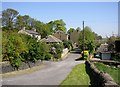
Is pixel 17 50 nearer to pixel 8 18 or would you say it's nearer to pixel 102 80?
pixel 102 80

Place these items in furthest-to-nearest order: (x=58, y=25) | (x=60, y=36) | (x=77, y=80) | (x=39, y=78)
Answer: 1. (x=58, y=25)
2. (x=60, y=36)
3. (x=39, y=78)
4. (x=77, y=80)

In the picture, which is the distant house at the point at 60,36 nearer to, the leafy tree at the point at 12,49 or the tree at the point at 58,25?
the tree at the point at 58,25

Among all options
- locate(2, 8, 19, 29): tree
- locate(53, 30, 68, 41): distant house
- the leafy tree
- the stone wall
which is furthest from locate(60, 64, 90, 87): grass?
locate(53, 30, 68, 41): distant house

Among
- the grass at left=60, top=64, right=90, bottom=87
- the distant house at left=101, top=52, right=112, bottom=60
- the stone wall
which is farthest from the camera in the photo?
the distant house at left=101, top=52, right=112, bottom=60

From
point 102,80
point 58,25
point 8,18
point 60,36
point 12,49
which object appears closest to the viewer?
point 102,80

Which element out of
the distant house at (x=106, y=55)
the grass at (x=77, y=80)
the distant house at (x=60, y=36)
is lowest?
the grass at (x=77, y=80)

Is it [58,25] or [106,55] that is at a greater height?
[58,25]

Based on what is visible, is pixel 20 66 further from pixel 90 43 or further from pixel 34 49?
pixel 90 43

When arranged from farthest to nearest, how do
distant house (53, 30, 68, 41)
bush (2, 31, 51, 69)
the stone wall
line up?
distant house (53, 30, 68, 41)
bush (2, 31, 51, 69)
the stone wall

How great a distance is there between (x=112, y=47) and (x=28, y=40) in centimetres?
2763

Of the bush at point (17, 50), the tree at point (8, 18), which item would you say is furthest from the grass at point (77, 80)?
the tree at point (8, 18)

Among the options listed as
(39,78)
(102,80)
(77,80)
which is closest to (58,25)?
(39,78)

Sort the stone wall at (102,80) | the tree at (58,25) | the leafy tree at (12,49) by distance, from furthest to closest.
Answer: the tree at (58,25) → the leafy tree at (12,49) → the stone wall at (102,80)

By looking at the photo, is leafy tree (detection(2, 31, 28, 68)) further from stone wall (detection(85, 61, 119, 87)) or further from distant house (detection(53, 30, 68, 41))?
distant house (detection(53, 30, 68, 41))
